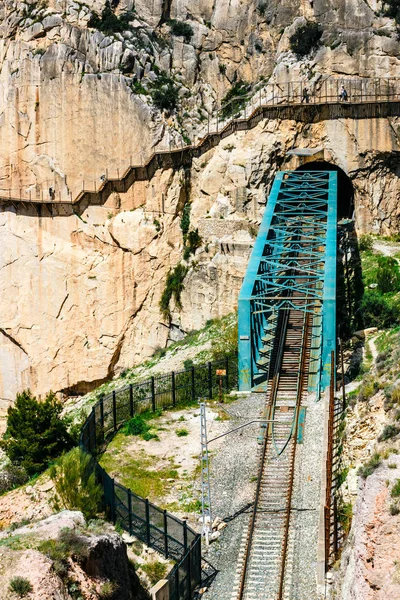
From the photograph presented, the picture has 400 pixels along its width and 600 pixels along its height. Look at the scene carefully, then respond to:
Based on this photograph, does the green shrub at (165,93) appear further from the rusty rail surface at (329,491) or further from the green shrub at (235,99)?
the rusty rail surface at (329,491)

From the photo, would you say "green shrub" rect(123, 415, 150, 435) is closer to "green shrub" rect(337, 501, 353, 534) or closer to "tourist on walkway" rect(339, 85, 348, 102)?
"green shrub" rect(337, 501, 353, 534)

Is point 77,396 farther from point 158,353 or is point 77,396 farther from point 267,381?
point 267,381

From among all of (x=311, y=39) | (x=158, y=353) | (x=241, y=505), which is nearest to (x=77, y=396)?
(x=158, y=353)

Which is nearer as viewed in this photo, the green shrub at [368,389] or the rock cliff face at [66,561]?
the rock cliff face at [66,561]

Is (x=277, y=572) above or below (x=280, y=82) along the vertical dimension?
below

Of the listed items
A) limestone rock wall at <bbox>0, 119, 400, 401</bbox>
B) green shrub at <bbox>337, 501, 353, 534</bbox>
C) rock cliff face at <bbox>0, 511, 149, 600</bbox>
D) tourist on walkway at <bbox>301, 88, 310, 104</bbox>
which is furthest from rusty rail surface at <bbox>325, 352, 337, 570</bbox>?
tourist on walkway at <bbox>301, 88, 310, 104</bbox>

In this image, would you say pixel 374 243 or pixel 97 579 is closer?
pixel 97 579

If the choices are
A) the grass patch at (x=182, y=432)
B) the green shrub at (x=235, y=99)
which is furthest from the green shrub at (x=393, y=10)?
the grass patch at (x=182, y=432)
